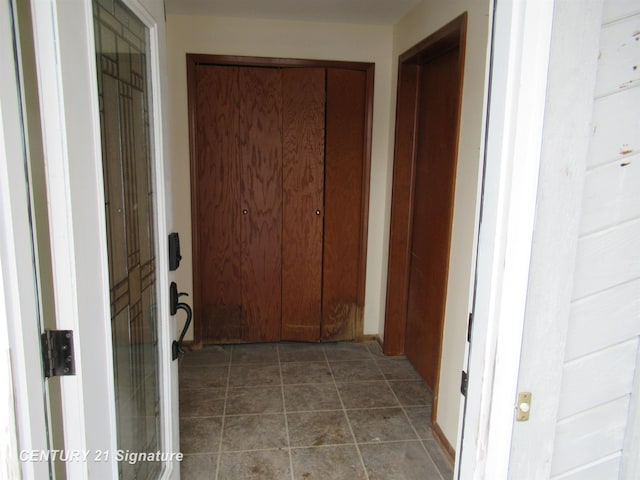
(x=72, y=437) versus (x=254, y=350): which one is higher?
(x=72, y=437)

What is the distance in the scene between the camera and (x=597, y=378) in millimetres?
1034

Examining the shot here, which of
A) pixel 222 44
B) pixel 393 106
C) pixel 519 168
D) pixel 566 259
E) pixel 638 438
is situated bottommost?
pixel 638 438

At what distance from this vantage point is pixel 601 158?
3.13ft

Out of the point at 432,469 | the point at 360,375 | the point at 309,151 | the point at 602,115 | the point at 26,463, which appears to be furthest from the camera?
the point at 309,151

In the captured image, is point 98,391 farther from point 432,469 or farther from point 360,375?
point 360,375

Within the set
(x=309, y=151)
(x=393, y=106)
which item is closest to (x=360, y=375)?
(x=309, y=151)

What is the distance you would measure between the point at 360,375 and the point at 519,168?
2525mm

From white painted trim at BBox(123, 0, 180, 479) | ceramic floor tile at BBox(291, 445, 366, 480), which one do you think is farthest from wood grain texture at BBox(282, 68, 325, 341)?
white painted trim at BBox(123, 0, 180, 479)

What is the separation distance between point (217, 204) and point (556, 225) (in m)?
2.77

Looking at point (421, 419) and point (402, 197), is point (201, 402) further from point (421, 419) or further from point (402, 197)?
point (402, 197)

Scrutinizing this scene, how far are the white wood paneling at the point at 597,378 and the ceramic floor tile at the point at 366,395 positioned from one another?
1898 millimetres

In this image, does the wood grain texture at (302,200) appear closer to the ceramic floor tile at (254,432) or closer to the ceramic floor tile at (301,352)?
the ceramic floor tile at (301,352)

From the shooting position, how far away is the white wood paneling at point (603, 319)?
100 centimetres

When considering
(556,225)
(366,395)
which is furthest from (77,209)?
(366,395)
